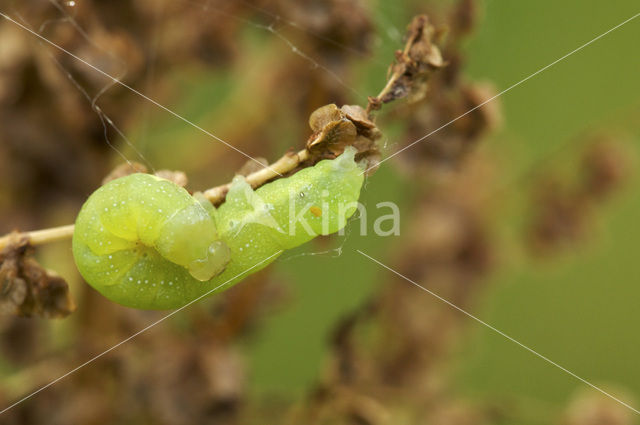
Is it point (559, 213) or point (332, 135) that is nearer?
point (332, 135)

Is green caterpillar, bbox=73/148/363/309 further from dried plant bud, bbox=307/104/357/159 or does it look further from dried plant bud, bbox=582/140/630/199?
dried plant bud, bbox=582/140/630/199

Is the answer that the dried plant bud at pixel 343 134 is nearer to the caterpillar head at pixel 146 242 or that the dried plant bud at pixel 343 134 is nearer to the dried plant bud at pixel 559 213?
the caterpillar head at pixel 146 242

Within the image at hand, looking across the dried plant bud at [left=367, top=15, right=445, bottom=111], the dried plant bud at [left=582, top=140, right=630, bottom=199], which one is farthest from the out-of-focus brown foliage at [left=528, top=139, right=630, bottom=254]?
the dried plant bud at [left=367, top=15, right=445, bottom=111]

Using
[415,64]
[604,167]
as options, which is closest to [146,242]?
[415,64]

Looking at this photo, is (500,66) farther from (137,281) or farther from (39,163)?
(137,281)

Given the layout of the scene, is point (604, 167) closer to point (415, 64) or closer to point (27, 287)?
point (415, 64)

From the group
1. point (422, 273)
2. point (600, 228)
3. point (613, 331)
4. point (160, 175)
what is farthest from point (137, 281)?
point (613, 331)

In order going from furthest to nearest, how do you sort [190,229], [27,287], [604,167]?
[604,167] → [27,287] → [190,229]
